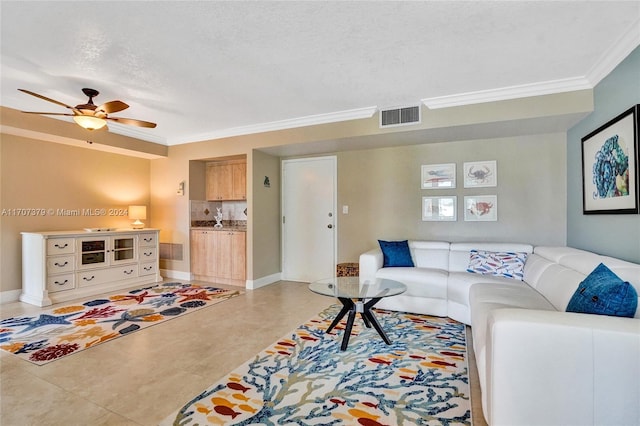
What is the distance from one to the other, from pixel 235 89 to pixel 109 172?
3.34 meters

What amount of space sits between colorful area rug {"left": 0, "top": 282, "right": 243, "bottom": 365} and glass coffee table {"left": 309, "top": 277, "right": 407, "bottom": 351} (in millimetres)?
1871

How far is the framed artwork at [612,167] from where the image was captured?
234 centimetres

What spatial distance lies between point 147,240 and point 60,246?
4.01ft

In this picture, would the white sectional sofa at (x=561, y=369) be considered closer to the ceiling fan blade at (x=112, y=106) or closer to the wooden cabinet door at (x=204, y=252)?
the ceiling fan blade at (x=112, y=106)

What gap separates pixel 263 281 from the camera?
508 cm

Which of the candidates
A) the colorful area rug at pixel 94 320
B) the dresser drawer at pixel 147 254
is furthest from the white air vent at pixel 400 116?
the dresser drawer at pixel 147 254

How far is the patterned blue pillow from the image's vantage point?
338cm

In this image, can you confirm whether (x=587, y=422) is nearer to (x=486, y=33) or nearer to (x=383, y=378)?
(x=383, y=378)

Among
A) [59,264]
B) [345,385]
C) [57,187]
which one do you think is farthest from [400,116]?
[57,187]

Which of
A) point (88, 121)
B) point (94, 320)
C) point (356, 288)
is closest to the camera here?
point (356, 288)

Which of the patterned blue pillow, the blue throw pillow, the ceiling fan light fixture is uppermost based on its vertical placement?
the ceiling fan light fixture

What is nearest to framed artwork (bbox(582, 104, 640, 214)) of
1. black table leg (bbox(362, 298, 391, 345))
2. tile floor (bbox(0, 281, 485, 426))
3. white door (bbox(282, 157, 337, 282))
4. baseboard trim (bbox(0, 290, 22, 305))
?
tile floor (bbox(0, 281, 485, 426))

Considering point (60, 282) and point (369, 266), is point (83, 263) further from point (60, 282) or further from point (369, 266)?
point (369, 266)

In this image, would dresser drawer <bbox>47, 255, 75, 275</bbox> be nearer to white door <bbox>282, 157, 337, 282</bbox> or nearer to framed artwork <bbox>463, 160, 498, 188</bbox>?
white door <bbox>282, 157, 337, 282</bbox>
